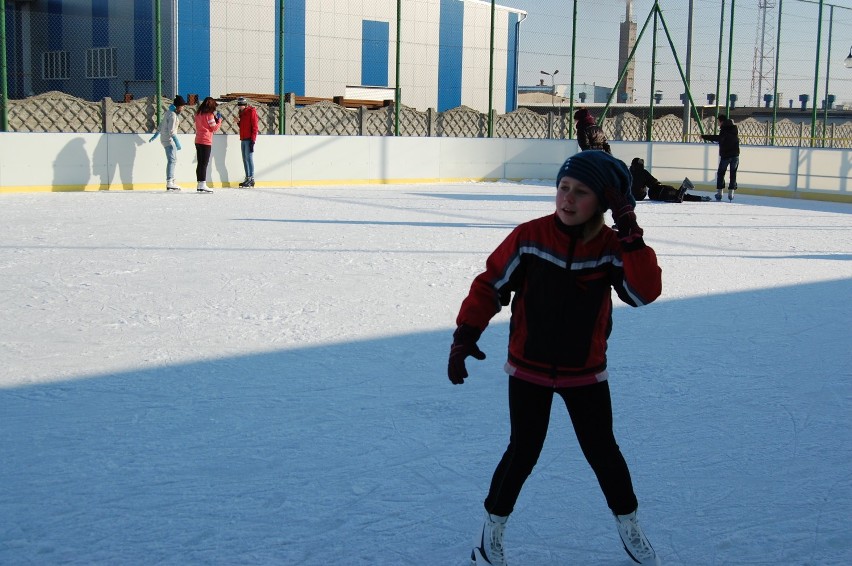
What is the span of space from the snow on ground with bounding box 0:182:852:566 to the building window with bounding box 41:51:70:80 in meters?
17.8

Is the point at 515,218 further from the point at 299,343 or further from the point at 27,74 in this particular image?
the point at 27,74

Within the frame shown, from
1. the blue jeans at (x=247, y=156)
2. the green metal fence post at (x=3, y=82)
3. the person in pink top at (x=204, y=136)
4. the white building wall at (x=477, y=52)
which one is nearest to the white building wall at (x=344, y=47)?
the white building wall at (x=477, y=52)

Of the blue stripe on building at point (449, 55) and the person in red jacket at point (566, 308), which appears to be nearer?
the person in red jacket at point (566, 308)

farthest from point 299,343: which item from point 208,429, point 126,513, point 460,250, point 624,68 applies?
point 624,68

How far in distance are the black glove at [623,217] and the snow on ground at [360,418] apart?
86 centimetres

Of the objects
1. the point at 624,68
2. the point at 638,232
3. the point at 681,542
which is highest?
the point at 624,68

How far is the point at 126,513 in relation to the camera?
9.36ft

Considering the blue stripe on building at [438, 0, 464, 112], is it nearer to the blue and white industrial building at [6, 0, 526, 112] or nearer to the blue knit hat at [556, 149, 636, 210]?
the blue and white industrial building at [6, 0, 526, 112]

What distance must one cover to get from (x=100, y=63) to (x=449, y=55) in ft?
37.9

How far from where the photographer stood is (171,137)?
14477mm

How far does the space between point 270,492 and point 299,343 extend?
2.08 metres

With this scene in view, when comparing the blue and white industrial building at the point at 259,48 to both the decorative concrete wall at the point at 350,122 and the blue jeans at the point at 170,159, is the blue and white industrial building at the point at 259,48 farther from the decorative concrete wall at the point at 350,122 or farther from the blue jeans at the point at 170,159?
the blue jeans at the point at 170,159

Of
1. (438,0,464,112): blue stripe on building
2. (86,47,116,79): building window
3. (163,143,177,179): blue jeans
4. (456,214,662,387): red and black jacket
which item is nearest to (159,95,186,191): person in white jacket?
(163,143,177,179): blue jeans

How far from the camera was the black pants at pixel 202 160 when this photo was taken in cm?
1477
